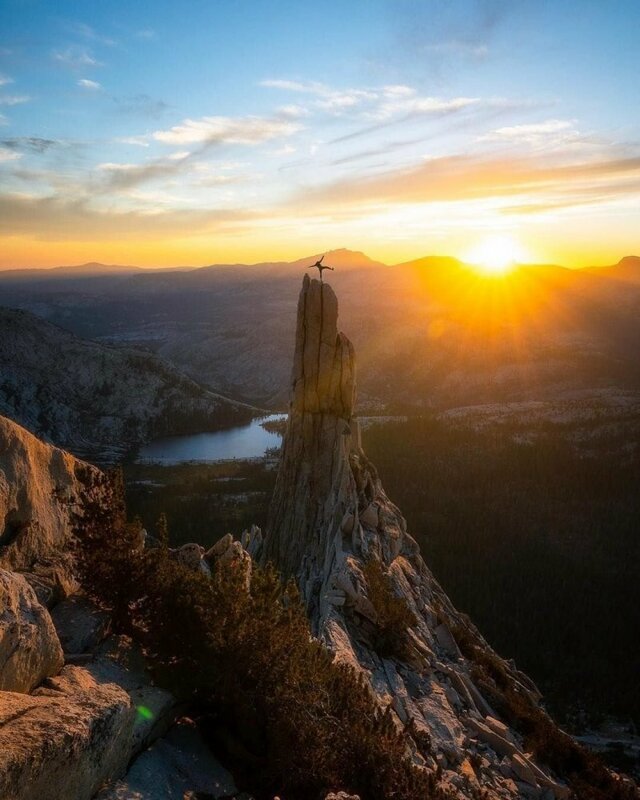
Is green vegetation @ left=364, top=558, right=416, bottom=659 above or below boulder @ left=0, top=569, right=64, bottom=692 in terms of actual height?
below

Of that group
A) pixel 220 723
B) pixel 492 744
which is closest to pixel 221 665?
pixel 220 723

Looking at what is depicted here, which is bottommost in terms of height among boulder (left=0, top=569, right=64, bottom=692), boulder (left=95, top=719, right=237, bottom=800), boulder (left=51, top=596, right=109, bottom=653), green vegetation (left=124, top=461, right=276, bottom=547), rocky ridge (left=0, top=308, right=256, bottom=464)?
green vegetation (left=124, top=461, right=276, bottom=547)

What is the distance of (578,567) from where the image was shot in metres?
81.3

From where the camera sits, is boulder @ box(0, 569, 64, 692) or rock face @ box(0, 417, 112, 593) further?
rock face @ box(0, 417, 112, 593)

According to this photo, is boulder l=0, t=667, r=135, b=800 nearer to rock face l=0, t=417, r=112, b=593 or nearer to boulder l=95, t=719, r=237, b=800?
boulder l=95, t=719, r=237, b=800

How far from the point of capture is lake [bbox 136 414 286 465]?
131 meters

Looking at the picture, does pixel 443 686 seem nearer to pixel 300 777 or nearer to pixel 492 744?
pixel 492 744

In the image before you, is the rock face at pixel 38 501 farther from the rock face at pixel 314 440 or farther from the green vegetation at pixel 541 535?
the green vegetation at pixel 541 535

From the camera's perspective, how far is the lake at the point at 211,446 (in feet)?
431

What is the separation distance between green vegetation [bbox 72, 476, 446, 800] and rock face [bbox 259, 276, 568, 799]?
7.64 feet

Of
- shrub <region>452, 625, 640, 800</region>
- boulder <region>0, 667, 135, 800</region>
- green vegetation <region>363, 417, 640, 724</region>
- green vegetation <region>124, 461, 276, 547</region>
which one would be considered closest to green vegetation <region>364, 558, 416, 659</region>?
shrub <region>452, 625, 640, 800</region>

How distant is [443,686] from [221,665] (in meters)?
11.8

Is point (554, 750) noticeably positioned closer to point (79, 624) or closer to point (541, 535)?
point (79, 624)

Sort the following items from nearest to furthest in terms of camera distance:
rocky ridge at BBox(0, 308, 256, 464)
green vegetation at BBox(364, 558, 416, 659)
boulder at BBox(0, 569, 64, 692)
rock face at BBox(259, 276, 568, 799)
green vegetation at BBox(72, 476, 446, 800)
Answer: boulder at BBox(0, 569, 64, 692) → green vegetation at BBox(72, 476, 446, 800) → rock face at BBox(259, 276, 568, 799) → green vegetation at BBox(364, 558, 416, 659) → rocky ridge at BBox(0, 308, 256, 464)
